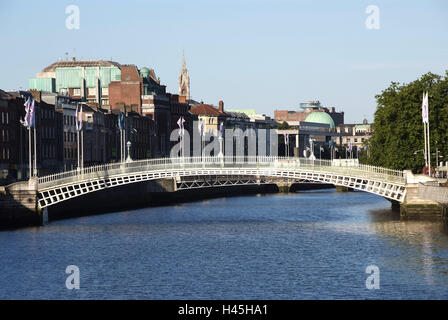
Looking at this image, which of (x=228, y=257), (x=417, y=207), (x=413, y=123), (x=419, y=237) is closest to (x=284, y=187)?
(x=413, y=123)

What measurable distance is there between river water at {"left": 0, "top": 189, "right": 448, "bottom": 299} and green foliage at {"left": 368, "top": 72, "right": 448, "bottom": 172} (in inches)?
229

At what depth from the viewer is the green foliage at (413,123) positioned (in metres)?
106

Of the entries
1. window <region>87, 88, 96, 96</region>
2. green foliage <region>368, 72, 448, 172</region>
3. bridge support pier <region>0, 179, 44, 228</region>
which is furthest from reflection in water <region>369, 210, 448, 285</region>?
window <region>87, 88, 96, 96</region>

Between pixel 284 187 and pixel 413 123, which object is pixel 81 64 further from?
pixel 413 123

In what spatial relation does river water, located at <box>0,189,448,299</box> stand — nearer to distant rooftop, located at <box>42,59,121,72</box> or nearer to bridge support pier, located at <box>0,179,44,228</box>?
bridge support pier, located at <box>0,179,44,228</box>

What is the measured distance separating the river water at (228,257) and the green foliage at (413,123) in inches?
229

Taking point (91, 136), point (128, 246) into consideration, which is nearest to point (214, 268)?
point (128, 246)

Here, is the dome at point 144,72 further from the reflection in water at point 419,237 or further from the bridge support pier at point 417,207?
the bridge support pier at point 417,207

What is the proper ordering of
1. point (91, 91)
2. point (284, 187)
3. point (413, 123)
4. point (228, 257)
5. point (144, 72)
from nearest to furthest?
point (228, 257) < point (413, 123) < point (284, 187) < point (91, 91) < point (144, 72)

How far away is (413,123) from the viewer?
10631 cm

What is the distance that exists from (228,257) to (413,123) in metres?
42.3

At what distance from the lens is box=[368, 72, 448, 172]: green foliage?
106 metres
